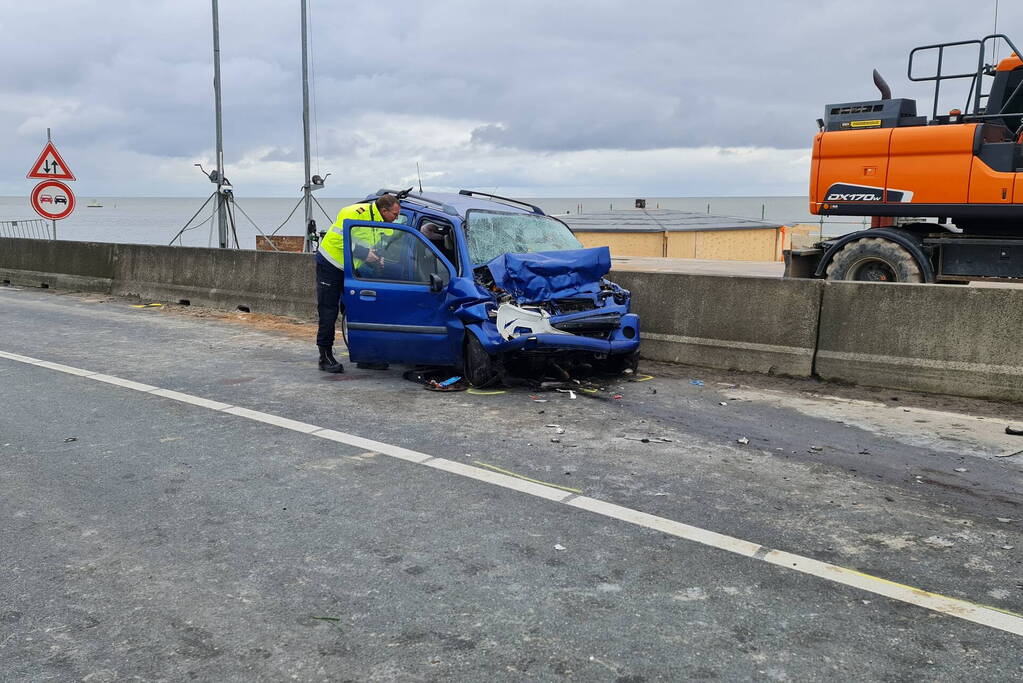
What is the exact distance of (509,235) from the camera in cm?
923

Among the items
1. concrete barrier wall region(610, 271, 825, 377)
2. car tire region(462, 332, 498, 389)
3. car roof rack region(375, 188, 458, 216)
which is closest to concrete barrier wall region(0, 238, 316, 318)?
car roof rack region(375, 188, 458, 216)

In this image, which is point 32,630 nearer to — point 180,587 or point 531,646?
point 180,587

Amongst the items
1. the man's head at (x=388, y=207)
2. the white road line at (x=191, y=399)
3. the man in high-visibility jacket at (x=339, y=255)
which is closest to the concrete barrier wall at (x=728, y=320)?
the man's head at (x=388, y=207)

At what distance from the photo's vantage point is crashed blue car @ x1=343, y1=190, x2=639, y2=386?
8.14 meters

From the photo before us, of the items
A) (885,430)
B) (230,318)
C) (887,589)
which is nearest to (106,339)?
(230,318)

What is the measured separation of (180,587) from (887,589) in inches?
124

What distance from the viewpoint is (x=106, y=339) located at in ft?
37.0

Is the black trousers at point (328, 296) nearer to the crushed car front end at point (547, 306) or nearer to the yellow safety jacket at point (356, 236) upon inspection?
the yellow safety jacket at point (356, 236)

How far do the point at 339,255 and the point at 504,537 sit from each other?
528cm

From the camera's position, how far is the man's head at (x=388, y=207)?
8.88 m

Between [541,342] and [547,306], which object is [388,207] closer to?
[547,306]

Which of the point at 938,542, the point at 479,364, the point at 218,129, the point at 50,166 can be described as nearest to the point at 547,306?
the point at 479,364

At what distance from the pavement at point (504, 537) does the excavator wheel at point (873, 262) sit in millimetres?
3617

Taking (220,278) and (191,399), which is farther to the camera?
(220,278)
